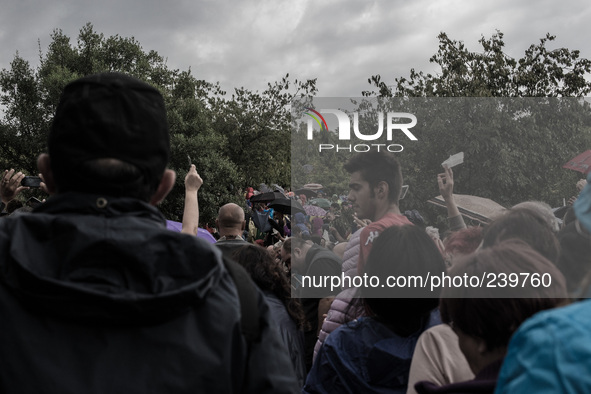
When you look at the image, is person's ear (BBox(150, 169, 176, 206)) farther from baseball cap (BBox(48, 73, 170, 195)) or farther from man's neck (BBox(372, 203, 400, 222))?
man's neck (BBox(372, 203, 400, 222))

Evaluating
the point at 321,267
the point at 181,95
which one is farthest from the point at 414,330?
the point at 181,95

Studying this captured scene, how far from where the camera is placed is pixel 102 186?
119 centimetres

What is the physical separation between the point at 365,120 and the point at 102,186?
96.5 inches

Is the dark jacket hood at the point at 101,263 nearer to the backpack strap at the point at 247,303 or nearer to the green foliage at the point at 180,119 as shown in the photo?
the backpack strap at the point at 247,303

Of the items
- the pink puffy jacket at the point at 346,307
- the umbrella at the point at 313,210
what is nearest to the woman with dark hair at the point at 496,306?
the pink puffy jacket at the point at 346,307

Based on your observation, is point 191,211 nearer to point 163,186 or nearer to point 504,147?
point 163,186

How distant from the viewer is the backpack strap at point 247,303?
1.19m

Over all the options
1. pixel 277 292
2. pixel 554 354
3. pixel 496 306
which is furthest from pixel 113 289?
pixel 277 292

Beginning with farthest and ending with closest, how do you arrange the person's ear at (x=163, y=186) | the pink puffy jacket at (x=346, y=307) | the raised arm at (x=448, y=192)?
the raised arm at (x=448, y=192), the pink puffy jacket at (x=346, y=307), the person's ear at (x=163, y=186)

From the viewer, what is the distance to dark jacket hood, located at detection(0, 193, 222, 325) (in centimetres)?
106

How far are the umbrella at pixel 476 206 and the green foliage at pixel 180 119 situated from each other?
23165mm

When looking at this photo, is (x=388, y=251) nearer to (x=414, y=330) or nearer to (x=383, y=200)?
(x=414, y=330)

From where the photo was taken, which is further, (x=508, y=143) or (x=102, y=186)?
(x=508, y=143)

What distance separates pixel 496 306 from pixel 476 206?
1853 millimetres
